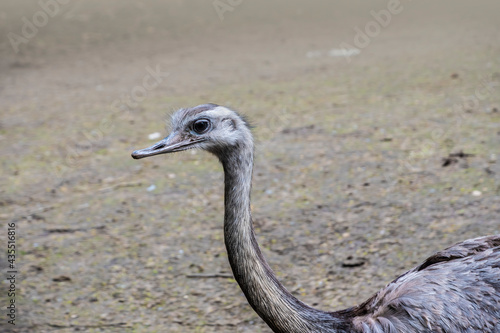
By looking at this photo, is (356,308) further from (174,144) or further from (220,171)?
(220,171)

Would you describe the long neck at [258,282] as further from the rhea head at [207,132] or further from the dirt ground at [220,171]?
the dirt ground at [220,171]

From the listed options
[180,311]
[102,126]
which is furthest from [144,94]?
[180,311]

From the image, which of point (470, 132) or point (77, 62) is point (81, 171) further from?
point (77, 62)

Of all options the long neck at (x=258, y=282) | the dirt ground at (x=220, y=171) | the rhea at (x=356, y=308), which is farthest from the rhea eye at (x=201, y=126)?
the dirt ground at (x=220, y=171)

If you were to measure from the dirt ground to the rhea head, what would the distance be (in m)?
0.35

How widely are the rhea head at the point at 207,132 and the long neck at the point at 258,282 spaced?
185 mm

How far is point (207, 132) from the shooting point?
9.10ft

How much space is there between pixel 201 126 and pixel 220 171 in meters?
2.97

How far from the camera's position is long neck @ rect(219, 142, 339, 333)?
2.56 meters

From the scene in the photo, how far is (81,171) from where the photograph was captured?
584 cm

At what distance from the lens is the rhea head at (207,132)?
272cm

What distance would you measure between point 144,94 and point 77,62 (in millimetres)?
2277

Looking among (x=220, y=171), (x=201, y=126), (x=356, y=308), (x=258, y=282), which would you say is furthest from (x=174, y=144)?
(x=220, y=171)

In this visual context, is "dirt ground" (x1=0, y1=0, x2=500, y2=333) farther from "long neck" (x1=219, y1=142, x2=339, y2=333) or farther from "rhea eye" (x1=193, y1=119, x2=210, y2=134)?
"long neck" (x1=219, y1=142, x2=339, y2=333)
